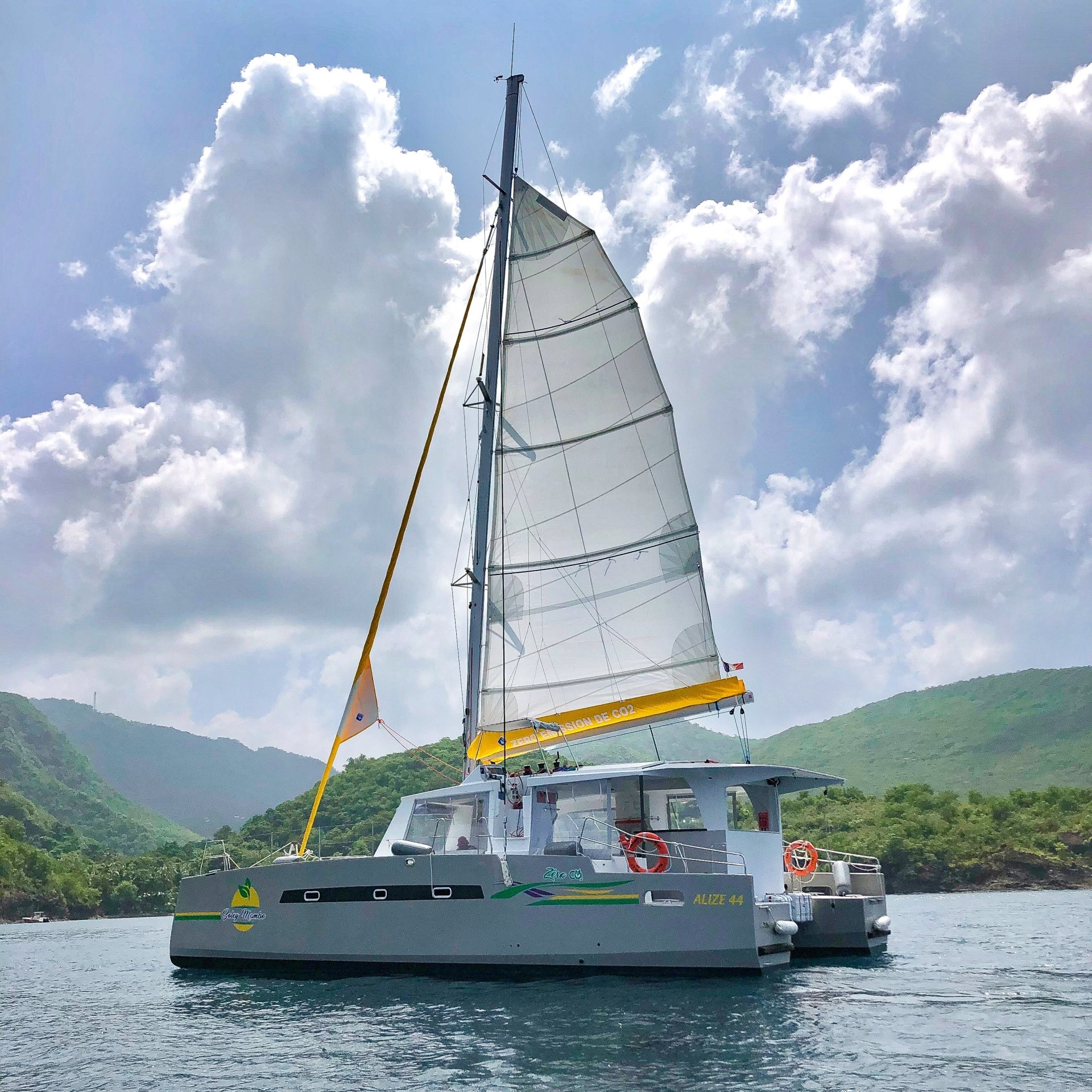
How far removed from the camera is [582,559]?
21.9 m

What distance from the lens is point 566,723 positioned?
2062cm

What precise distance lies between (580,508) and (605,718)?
467 centimetres

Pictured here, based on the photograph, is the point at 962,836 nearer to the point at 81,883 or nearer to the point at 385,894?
the point at 81,883

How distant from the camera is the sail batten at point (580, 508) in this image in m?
21.2

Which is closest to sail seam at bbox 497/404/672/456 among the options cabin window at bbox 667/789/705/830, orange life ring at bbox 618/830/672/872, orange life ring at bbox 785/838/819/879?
cabin window at bbox 667/789/705/830

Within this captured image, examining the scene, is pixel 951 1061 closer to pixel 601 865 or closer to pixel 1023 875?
pixel 601 865

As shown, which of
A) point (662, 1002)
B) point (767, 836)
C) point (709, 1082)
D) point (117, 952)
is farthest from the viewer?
point (117, 952)

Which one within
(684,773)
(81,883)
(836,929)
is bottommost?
(81,883)

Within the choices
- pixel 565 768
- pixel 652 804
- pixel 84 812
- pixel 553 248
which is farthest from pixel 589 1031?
pixel 84 812

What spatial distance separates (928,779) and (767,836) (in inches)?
7423

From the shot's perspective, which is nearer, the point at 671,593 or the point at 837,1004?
the point at 837,1004

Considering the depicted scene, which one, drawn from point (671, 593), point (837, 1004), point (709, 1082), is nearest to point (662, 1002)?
point (837, 1004)

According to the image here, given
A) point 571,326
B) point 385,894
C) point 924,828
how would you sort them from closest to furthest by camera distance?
point 385,894, point 571,326, point 924,828

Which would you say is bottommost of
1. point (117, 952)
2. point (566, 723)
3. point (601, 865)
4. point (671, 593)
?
point (117, 952)
